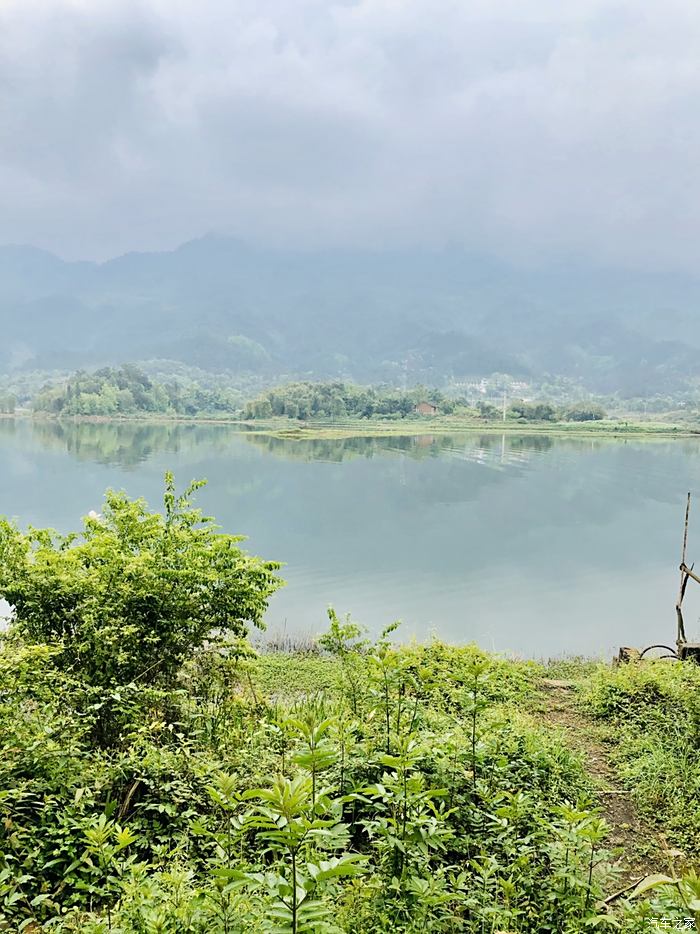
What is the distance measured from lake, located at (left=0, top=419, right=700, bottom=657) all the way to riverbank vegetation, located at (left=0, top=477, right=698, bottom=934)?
Result: 20.3ft

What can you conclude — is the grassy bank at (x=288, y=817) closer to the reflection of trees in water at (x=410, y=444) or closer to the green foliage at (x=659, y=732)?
the green foliage at (x=659, y=732)

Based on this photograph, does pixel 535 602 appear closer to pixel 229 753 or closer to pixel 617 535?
pixel 617 535

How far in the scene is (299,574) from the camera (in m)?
13.9

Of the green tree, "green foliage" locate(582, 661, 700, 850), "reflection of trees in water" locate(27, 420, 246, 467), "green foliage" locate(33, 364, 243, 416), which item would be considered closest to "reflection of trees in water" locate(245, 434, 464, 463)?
"reflection of trees in water" locate(27, 420, 246, 467)

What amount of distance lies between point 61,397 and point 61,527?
5482cm

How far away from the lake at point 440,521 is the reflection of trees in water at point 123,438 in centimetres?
39

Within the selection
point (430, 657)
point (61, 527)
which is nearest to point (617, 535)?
point (430, 657)

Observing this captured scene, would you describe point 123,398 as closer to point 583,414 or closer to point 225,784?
point 583,414

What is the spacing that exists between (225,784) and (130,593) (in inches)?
75.7

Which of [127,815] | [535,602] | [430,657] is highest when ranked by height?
[127,815]

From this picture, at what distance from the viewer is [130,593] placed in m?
3.60

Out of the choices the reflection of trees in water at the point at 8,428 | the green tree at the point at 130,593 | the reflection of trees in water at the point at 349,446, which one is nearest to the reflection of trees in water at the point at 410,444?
the reflection of trees in water at the point at 349,446

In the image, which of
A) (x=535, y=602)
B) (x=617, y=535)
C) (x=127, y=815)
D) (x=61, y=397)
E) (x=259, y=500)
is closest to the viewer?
(x=127, y=815)

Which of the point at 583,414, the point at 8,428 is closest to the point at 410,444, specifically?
the point at 583,414
